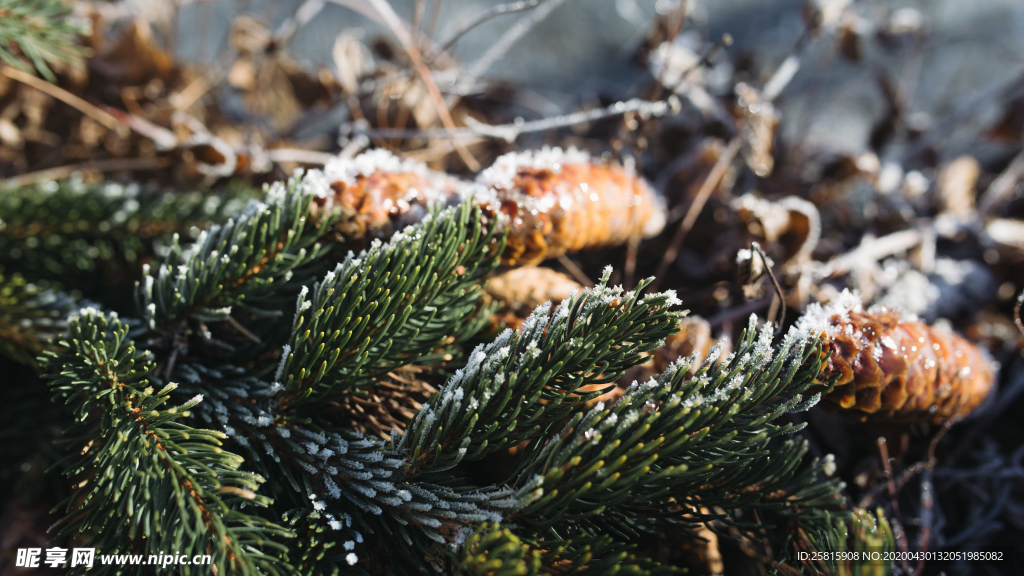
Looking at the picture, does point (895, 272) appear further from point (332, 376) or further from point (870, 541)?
point (332, 376)

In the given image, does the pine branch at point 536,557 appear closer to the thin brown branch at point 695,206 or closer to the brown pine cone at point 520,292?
the brown pine cone at point 520,292

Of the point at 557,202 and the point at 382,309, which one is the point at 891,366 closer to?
the point at 557,202

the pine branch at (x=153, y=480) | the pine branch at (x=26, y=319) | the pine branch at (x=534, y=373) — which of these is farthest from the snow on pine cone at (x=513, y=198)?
the pine branch at (x=26, y=319)

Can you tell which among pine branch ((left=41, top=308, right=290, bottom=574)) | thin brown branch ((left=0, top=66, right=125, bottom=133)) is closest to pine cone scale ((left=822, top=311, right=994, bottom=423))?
pine branch ((left=41, top=308, right=290, bottom=574))

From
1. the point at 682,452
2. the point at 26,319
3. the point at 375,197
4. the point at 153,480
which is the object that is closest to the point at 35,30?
the point at 26,319

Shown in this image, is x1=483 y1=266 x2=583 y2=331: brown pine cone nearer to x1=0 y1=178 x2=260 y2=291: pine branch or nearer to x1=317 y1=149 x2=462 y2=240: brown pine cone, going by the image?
x1=317 y1=149 x2=462 y2=240: brown pine cone

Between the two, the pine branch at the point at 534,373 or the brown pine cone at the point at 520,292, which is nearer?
the pine branch at the point at 534,373

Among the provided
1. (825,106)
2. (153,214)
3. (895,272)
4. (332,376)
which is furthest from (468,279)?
(825,106)

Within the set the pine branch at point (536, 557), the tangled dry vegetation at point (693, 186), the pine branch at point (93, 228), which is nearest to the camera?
the pine branch at point (536, 557)
